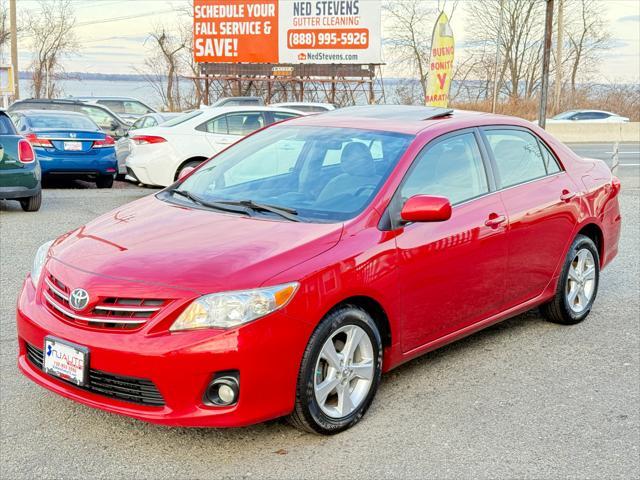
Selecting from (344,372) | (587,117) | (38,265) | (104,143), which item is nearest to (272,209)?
(344,372)

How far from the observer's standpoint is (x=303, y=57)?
42.9m

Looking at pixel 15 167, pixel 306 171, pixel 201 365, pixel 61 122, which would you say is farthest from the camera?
pixel 61 122

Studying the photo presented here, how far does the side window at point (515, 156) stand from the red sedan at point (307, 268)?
0.05 ft

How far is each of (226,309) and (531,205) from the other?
8.57 feet

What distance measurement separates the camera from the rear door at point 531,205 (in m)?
5.40

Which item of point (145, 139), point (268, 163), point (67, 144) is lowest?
point (67, 144)

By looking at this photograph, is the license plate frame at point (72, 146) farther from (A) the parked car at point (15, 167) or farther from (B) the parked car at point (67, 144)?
(A) the parked car at point (15, 167)

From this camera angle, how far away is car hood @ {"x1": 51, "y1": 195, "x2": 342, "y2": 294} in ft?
12.6

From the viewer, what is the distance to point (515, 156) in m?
5.68

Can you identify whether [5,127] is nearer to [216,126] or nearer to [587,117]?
[216,126]

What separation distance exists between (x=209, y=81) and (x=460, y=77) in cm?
1732

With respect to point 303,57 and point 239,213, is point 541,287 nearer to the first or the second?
point 239,213

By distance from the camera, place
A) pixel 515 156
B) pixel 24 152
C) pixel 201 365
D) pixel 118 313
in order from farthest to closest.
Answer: pixel 24 152 → pixel 515 156 → pixel 118 313 → pixel 201 365

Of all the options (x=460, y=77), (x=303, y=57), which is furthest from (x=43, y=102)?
(x=460, y=77)
